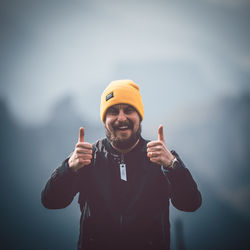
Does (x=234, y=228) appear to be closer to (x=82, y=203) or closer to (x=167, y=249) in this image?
(x=167, y=249)

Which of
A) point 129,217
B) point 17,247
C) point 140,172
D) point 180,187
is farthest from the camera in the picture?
point 17,247

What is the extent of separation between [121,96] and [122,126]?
0.98ft

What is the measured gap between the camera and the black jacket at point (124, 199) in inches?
41.3

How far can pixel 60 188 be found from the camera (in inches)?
41.6

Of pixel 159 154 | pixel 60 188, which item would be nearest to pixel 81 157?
pixel 60 188

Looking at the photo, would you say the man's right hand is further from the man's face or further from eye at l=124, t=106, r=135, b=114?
eye at l=124, t=106, r=135, b=114

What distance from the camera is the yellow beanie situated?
1353 mm

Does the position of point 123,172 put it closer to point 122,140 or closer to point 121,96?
point 122,140

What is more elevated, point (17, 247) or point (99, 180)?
point (99, 180)

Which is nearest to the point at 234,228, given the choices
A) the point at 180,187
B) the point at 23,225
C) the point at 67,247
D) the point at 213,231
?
the point at 213,231

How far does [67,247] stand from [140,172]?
6775 mm

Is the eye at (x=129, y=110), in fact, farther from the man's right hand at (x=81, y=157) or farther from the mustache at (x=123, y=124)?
the man's right hand at (x=81, y=157)

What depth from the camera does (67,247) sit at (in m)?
5.74

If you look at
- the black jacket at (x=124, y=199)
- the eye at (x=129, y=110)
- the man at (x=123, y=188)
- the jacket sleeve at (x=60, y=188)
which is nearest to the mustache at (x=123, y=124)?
the man at (x=123, y=188)
